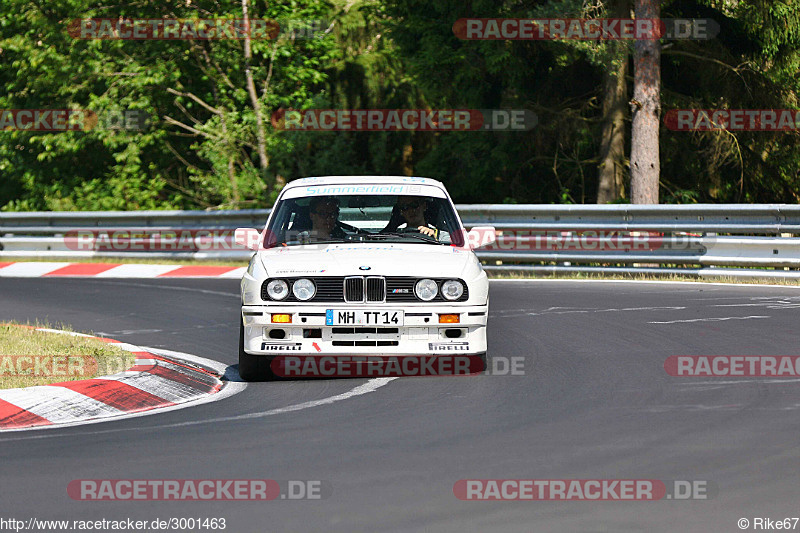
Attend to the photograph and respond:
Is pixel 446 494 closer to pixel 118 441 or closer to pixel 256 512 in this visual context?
pixel 256 512

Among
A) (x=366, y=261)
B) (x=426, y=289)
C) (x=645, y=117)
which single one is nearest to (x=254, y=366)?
(x=366, y=261)

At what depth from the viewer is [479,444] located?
22.9 ft

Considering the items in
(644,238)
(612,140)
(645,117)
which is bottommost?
(644,238)

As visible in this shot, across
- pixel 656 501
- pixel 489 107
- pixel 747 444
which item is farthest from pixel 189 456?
pixel 489 107

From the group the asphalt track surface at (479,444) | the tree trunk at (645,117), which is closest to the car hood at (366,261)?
the asphalt track surface at (479,444)

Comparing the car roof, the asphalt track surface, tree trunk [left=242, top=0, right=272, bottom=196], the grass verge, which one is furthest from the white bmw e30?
tree trunk [left=242, top=0, right=272, bottom=196]

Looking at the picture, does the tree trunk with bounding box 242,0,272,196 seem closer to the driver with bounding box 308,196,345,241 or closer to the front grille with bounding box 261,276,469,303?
the driver with bounding box 308,196,345,241

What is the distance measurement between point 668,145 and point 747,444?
758 inches

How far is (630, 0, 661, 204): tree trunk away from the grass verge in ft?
42.5

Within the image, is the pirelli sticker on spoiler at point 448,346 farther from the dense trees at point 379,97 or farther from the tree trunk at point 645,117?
the dense trees at point 379,97

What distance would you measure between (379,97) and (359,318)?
20698 mm

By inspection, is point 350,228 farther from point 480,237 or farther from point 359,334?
point 359,334

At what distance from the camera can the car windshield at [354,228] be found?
1026 cm

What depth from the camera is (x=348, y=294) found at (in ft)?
30.3
